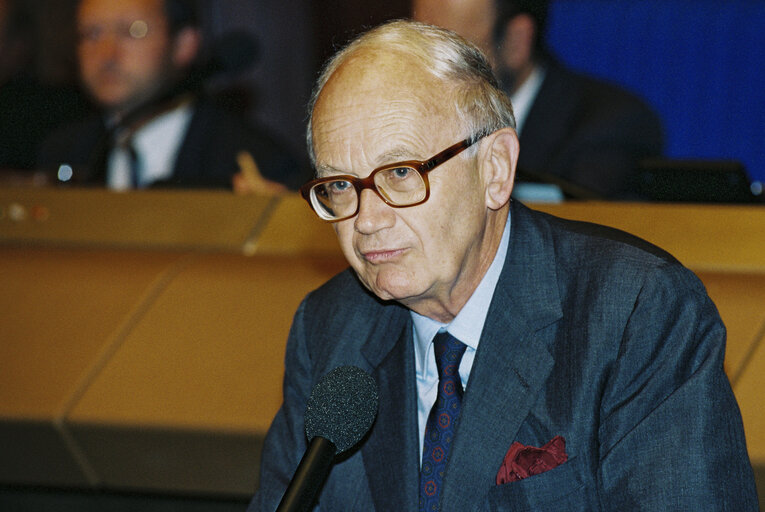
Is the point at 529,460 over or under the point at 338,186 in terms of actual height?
under

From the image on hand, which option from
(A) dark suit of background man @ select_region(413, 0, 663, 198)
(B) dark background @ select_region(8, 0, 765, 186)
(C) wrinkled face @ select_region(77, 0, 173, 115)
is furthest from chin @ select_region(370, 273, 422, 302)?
(B) dark background @ select_region(8, 0, 765, 186)

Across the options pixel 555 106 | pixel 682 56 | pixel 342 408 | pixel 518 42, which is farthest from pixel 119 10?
pixel 342 408

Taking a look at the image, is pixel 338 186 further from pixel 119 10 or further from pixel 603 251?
pixel 119 10

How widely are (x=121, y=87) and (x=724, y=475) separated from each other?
8.46ft

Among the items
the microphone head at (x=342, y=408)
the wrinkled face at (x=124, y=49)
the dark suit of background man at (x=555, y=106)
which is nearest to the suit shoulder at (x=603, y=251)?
the microphone head at (x=342, y=408)

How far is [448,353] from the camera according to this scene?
1248mm

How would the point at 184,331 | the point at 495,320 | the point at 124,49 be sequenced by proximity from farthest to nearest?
the point at 124,49, the point at 184,331, the point at 495,320

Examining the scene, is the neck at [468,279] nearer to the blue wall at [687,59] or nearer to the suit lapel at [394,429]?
the suit lapel at [394,429]

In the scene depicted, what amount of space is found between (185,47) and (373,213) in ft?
7.71

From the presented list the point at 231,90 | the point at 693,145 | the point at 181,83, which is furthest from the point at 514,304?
the point at 231,90

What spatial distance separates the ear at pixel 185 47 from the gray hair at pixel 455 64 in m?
2.16

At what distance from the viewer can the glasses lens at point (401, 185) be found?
1.13 m

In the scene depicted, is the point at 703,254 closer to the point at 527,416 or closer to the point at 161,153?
the point at 527,416

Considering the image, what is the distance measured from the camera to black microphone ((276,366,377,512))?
0.91 metres
